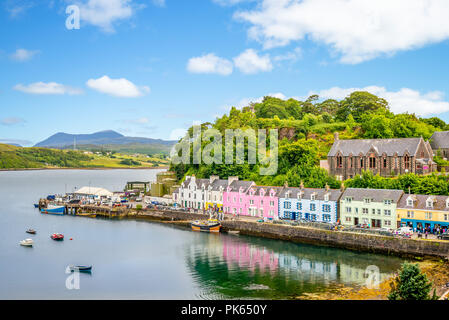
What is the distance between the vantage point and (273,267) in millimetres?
33750

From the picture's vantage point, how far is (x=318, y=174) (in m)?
54.4

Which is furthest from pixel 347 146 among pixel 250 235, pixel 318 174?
pixel 250 235

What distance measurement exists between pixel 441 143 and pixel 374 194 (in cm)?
2022

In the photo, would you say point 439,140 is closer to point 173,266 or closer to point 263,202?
point 263,202

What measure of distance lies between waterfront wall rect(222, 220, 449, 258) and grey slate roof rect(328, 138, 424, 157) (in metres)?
17.1

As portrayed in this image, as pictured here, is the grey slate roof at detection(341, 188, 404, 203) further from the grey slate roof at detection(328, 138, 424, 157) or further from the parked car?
the grey slate roof at detection(328, 138, 424, 157)

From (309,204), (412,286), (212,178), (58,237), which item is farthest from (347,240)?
(58,237)

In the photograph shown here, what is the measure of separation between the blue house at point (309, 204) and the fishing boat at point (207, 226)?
26.8ft

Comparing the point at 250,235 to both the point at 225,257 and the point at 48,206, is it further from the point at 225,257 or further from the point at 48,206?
the point at 48,206

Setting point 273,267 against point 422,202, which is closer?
point 273,267

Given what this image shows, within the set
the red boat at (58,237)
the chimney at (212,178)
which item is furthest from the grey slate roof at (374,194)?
the red boat at (58,237)
